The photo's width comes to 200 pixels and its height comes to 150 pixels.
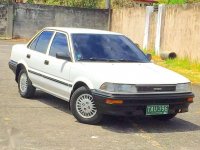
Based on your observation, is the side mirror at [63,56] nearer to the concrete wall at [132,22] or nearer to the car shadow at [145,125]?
the car shadow at [145,125]

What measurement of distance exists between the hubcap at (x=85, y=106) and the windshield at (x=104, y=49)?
0.77 metres

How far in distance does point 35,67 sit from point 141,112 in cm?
276

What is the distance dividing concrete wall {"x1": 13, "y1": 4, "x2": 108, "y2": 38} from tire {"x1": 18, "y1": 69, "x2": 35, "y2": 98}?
21.5m

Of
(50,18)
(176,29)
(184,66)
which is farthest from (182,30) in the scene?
(50,18)

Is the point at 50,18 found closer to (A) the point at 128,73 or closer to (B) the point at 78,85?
(B) the point at 78,85

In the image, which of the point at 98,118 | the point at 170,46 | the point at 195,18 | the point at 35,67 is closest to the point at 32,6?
the point at 170,46

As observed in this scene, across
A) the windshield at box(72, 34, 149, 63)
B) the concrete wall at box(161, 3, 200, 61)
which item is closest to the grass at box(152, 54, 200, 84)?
the concrete wall at box(161, 3, 200, 61)

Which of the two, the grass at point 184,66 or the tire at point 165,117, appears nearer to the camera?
the tire at point 165,117

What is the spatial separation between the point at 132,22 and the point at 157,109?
19593mm

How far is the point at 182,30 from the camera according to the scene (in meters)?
19.6

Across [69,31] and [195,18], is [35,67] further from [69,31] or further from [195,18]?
[195,18]

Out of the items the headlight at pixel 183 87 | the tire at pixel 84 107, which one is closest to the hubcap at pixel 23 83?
the tire at pixel 84 107

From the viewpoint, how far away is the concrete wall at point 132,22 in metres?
25.2

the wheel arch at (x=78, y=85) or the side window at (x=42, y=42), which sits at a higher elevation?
the side window at (x=42, y=42)
